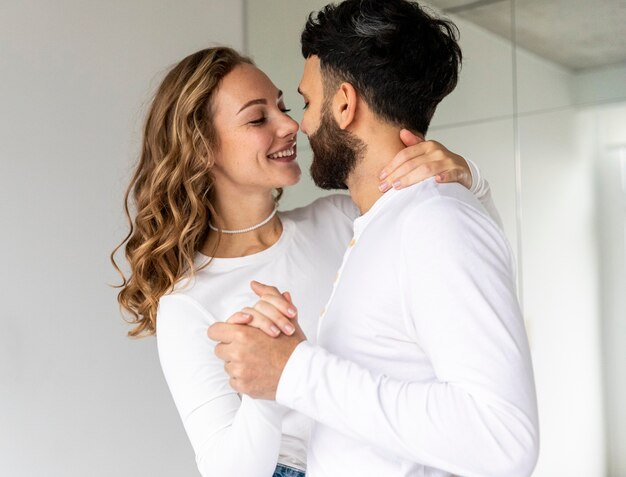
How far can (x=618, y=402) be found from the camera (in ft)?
9.39

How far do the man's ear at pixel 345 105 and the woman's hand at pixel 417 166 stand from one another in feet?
0.33

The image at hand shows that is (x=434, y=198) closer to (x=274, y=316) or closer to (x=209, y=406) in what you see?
(x=274, y=316)

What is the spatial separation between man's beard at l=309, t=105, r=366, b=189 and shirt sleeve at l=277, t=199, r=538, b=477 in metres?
0.31

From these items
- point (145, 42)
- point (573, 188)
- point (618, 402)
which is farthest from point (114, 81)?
point (618, 402)

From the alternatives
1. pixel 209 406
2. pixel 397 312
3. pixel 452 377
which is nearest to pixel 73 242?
pixel 209 406

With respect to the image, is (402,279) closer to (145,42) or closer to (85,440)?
(85,440)

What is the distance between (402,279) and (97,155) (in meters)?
2.56

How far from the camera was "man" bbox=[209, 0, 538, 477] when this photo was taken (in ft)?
3.92

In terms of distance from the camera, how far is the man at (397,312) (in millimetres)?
1195

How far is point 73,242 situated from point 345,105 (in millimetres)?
2192

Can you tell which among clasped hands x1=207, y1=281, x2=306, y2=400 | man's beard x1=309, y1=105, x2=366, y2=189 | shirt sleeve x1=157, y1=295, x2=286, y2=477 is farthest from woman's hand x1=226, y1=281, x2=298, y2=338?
man's beard x1=309, y1=105, x2=366, y2=189

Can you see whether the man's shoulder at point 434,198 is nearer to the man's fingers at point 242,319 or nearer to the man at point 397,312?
the man at point 397,312

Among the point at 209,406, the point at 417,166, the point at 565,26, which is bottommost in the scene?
the point at 209,406

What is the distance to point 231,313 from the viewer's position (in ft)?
6.63
